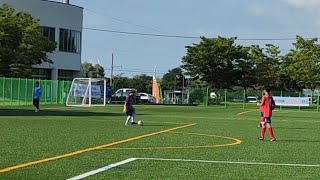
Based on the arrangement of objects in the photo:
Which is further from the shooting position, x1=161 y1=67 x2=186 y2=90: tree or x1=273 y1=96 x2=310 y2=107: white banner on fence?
x1=161 y1=67 x2=186 y2=90: tree

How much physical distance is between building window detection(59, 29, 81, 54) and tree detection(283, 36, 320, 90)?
97.6 ft

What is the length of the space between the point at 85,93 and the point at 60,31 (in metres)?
27.4

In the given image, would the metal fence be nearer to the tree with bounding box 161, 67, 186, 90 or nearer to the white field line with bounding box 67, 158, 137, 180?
the white field line with bounding box 67, 158, 137, 180

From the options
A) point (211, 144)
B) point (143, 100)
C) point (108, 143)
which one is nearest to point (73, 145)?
point (108, 143)

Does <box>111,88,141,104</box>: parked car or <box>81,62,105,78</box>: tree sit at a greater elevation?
<box>81,62,105,78</box>: tree

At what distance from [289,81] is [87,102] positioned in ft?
114

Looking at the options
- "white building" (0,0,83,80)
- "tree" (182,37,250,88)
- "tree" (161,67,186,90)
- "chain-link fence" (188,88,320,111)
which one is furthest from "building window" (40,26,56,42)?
"tree" (161,67,186,90)

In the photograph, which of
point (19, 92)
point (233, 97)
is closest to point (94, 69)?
point (233, 97)

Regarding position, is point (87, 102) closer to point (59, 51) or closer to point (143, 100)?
point (143, 100)

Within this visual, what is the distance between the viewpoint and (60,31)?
86.8 m

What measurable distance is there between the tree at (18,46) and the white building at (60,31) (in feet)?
54.7

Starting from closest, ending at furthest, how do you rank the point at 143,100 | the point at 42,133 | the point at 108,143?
the point at 108,143 → the point at 42,133 → the point at 143,100

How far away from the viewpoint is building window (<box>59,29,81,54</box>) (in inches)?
3450

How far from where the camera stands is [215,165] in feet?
43.1
